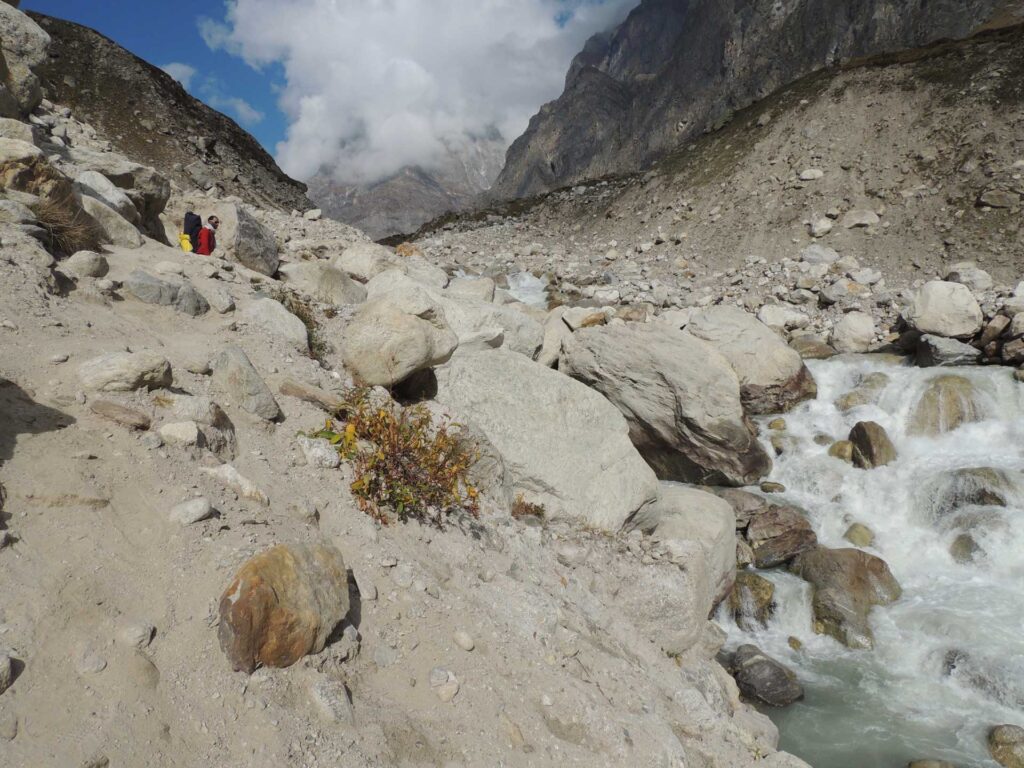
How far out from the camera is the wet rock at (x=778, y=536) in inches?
501

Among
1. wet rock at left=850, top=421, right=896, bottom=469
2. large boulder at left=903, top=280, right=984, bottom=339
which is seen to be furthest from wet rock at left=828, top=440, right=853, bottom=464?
large boulder at left=903, top=280, right=984, bottom=339

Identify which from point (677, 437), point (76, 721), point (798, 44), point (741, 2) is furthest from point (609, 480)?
point (741, 2)

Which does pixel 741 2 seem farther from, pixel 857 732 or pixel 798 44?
pixel 857 732

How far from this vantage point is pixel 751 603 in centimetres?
1148

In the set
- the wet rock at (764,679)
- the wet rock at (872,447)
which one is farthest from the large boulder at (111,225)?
the wet rock at (872,447)

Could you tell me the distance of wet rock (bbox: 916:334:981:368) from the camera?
17.0 metres

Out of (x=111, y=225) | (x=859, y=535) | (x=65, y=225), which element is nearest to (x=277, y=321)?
(x=65, y=225)

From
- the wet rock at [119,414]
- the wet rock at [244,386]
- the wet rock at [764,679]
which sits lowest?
the wet rock at [764,679]

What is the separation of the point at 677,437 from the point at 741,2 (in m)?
108

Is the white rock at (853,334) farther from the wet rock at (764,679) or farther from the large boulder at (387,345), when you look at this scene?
the large boulder at (387,345)

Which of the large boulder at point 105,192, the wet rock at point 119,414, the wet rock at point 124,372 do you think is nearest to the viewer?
the wet rock at point 119,414

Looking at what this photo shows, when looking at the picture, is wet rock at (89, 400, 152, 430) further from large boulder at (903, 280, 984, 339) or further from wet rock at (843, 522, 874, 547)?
large boulder at (903, 280, 984, 339)

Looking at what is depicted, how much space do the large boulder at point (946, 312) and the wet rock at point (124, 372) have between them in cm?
2079

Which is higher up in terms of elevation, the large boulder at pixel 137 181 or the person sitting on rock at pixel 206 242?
the large boulder at pixel 137 181
